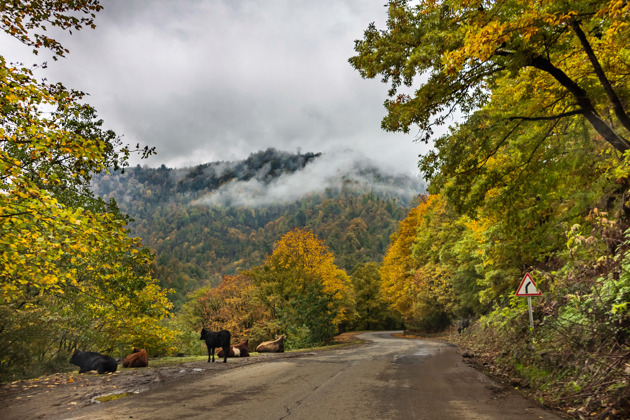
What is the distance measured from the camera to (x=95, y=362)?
1036 centimetres

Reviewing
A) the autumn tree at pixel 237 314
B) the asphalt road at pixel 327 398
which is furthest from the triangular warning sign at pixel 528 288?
the autumn tree at pixel 237 314

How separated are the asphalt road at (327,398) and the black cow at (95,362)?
2.98 metres

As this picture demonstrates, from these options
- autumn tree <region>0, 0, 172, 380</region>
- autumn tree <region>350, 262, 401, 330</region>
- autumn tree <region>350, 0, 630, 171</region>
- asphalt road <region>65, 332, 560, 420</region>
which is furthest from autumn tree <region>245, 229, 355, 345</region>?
autumn tree <region>350, 262, 401, 330</region>

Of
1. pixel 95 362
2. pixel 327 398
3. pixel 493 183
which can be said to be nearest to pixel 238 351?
pixel 95 362

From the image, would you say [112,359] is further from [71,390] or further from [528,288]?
[528,288]

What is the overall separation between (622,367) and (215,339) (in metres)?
11.7

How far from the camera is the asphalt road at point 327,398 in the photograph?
5.82m

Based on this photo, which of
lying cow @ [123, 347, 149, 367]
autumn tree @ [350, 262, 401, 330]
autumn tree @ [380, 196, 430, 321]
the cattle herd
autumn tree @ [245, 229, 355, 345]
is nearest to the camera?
the cattle herd

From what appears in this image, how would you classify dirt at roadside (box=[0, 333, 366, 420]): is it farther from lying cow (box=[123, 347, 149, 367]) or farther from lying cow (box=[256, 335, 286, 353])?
lying cow (box=[256, 335, 286, 353])

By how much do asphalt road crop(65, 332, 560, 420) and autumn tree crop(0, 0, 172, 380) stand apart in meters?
2.90

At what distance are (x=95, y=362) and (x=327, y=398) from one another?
7546mm

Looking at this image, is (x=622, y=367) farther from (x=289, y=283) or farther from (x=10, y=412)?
(x=289, y=283)

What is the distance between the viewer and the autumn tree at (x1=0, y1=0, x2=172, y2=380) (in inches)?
222

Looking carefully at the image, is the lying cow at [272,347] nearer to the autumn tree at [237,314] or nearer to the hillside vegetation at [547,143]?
the autumn tree at [237,314]
